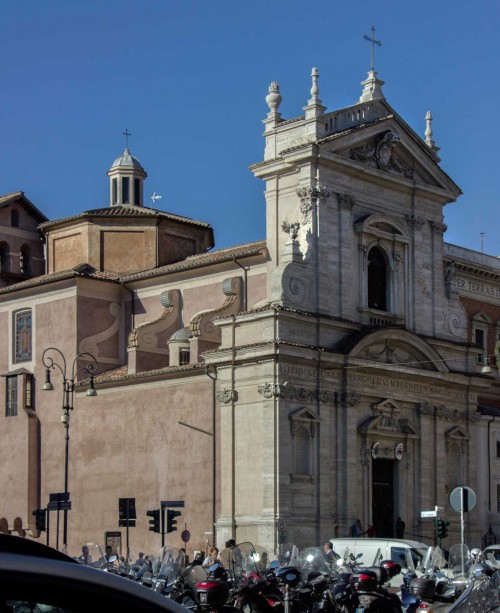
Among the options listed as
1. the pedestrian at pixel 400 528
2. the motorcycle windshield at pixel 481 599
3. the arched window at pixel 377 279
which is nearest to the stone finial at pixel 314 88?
the arched window at pixel 377 279

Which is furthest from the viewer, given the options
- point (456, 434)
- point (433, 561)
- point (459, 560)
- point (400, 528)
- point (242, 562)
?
point (456, 434)

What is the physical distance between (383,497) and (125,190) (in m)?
18.8

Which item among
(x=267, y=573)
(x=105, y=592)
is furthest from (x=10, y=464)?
(x=105, y=592)

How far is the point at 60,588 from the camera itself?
12.8 ft

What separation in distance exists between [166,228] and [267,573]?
1274 inches

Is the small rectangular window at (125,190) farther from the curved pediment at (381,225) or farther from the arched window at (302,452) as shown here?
the arched window at (302,452)

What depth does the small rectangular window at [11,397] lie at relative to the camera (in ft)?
155

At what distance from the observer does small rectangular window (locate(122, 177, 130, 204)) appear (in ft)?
178

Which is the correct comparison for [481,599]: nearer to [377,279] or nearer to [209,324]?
[209,324]

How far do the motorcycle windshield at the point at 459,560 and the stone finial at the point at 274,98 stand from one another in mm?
20620

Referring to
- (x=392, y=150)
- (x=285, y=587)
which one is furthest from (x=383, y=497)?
(x=285, y=587)

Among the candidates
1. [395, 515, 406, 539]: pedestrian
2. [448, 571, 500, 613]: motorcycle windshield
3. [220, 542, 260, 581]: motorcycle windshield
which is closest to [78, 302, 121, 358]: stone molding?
[395, 515, 406, 539]: pedestrian

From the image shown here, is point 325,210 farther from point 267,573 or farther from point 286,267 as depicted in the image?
point 267,573

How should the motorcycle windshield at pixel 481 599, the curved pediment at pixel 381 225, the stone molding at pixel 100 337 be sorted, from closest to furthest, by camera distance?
the motorcycle windshield at pixel 481 599, the curved pediment at pixel 381 225, the stone molding at pixel 100 337
